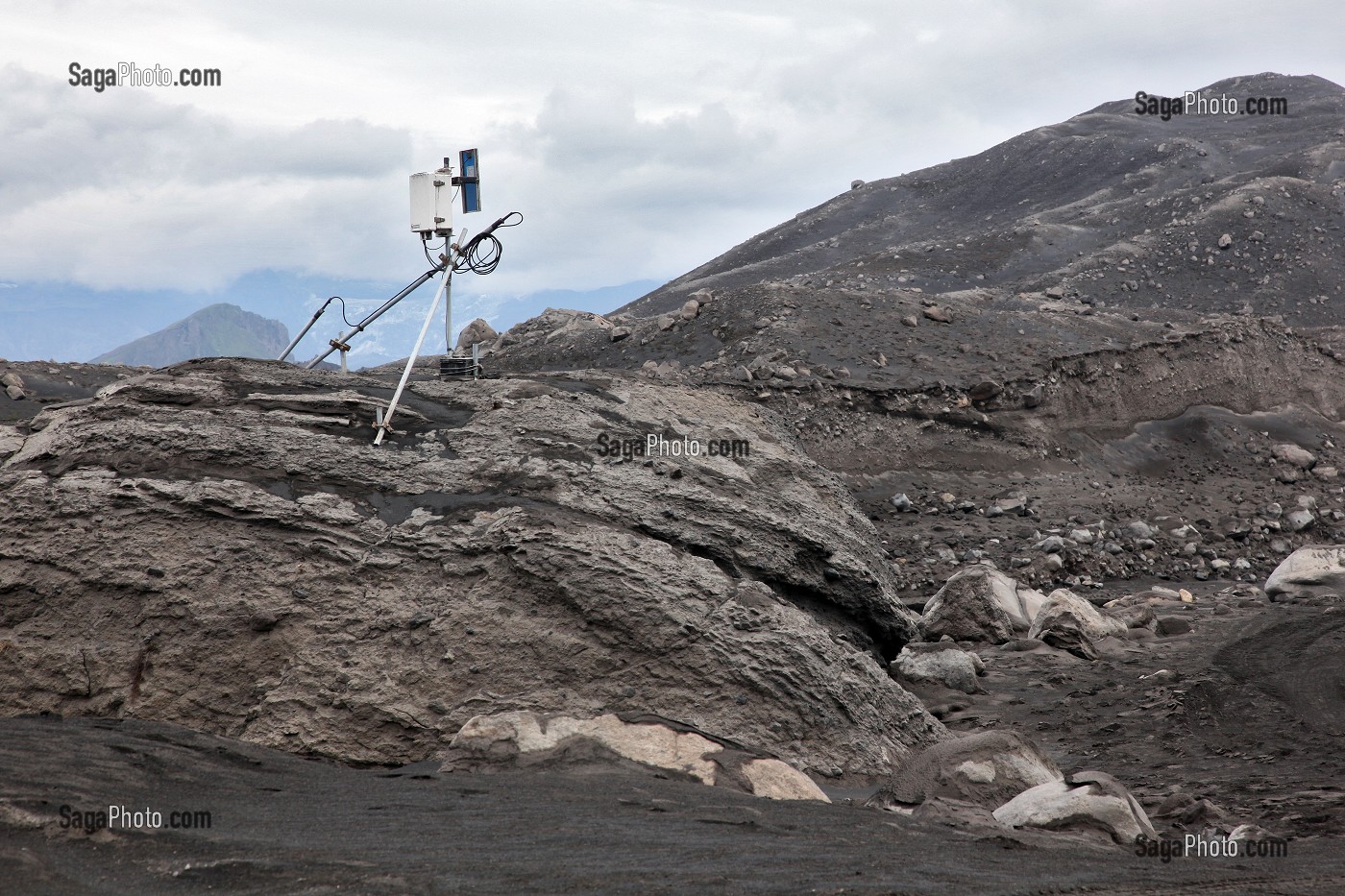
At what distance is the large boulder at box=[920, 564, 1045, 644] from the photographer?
1109cm

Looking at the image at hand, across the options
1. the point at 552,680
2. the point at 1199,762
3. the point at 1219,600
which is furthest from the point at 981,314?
the point at 552,680

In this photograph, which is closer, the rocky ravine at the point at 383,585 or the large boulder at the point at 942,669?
the rocky ravine at the point at 383,585

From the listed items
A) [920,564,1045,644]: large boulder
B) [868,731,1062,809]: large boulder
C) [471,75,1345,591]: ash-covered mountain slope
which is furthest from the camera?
[471,75,1345,591]: ash-covered mountain slope

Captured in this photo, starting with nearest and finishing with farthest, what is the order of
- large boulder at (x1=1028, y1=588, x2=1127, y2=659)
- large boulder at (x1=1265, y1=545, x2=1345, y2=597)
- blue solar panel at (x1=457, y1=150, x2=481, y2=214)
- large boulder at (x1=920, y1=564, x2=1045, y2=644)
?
blue solar panel at (x1=457, y1=150, x2=481, y2=214), large boulder at (x1=1028, y1=588, x2=1127, y2=659), large boulder at (x1=920, y1=564, x2=1045, y2=644), large boulder at (x1=1265, y1=545, x2=1345, y2=597)

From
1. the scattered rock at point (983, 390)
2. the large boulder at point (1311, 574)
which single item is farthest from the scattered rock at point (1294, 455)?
the large boulder at point (1311, 574)

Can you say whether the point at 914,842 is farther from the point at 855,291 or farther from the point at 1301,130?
the point at 1301,130

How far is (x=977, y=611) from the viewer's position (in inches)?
442

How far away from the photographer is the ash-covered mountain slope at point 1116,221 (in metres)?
34.2

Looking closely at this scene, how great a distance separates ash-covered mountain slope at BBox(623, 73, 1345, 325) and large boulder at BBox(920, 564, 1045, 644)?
23241mm

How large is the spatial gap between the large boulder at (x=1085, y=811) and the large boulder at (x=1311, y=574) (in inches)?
349

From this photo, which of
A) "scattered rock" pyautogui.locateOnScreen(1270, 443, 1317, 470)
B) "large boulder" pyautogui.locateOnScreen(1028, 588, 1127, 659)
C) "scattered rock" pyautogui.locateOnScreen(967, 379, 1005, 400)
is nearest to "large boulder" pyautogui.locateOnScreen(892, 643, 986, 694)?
"large boulder" pyautogui.locateOnScreen(1028, 588, 1127, 659)

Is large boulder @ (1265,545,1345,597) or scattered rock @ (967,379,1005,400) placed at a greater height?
scattered rock @ (967,379,1005,400)

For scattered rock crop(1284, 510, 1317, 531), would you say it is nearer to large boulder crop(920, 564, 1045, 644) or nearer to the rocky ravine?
large boulder crop(920, 564, 1045, 644)

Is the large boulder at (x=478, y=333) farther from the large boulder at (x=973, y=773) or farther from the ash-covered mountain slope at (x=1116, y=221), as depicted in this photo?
the large boulder at (x=973, y=773)
